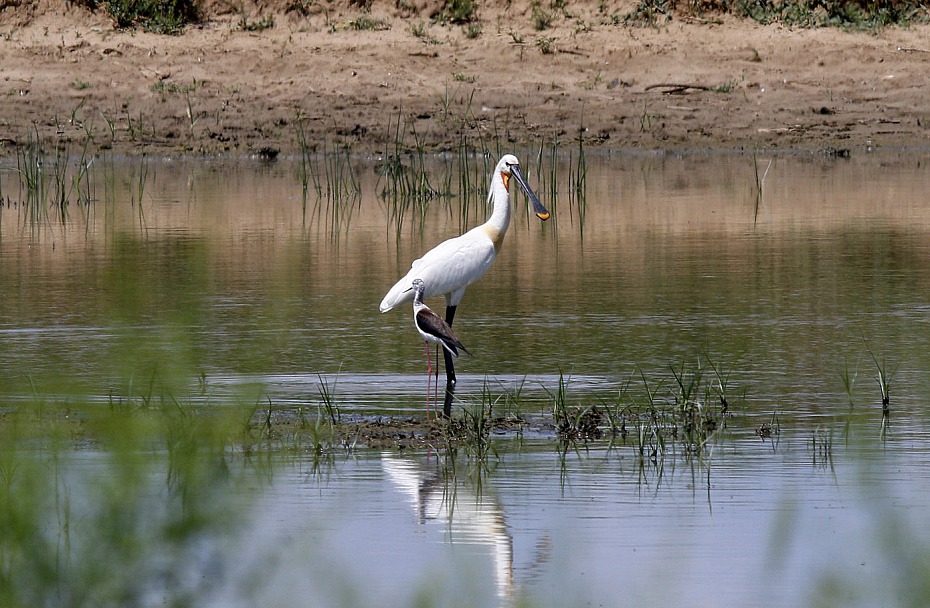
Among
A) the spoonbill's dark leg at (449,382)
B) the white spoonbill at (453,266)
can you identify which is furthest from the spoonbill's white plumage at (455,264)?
the spoonbill's dark leg at (449,382)

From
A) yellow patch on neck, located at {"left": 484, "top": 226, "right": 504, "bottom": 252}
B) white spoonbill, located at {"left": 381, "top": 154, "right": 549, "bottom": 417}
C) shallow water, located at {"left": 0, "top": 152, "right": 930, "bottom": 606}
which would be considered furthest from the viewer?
yellow patch on neck, located at {"left": 484, "top": 226, "right": 504, "bottom": 252}

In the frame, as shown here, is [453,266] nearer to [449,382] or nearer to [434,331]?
[449,382]

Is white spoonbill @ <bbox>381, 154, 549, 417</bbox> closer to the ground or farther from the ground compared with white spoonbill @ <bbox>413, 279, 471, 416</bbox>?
farther from the ground

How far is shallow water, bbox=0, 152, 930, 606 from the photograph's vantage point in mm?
4938

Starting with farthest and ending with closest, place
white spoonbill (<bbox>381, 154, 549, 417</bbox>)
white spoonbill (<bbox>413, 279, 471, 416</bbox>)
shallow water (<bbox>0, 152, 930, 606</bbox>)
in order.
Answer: white spoonbill (<bbox>381, 154, 549, 417</bbox>)
white spoonbill (<bbox>413, 279, 471, 416</bbox>)
shallow water (<bbox>0, 152, 930, 606</bbox>)

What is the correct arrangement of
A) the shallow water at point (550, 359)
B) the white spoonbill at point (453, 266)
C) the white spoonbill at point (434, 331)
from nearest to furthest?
the shallow water at point (550, 359) < the white spoonbill at point (434, 331) < the white spoonbill at point (453, 266)

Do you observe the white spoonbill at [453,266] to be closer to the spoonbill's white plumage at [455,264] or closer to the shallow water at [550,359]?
the spoonbill's white plumage at [455,264]

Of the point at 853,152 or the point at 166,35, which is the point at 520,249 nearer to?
the point at 853,152

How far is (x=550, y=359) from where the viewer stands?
870 cm

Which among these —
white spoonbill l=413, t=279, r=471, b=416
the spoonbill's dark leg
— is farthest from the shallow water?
white spoonbill l=413, t=279, r=471, b=416

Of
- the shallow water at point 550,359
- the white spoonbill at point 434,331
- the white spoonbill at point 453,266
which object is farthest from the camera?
the white spoonbill at point 453,266

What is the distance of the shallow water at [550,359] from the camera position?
4938mm

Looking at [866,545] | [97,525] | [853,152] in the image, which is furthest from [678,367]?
[853,152]

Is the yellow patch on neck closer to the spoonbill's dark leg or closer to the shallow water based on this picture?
the shallow water
